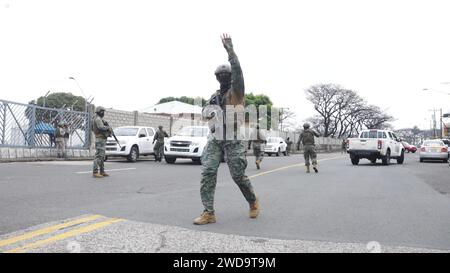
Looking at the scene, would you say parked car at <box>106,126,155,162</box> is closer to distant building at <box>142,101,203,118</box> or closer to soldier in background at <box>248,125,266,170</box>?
soldier in background at <box>248,125,266,170</box>

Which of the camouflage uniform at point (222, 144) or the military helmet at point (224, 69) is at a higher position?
the military helmet at point (224, 69)

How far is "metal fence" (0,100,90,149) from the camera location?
1778 centimetres

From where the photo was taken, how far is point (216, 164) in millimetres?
5781

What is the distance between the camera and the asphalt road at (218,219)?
4.52m

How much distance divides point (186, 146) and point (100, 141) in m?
7.30

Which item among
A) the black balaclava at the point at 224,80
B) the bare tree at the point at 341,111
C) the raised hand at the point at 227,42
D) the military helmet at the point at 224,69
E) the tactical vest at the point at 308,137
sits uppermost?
Answer: the bare tree at the point at 341,111

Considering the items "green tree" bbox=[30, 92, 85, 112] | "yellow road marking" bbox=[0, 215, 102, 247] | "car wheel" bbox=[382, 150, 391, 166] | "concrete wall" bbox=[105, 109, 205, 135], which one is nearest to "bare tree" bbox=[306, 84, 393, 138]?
"green tree" bbox=[30, 92, 85, 112]

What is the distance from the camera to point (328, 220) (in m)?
6.13

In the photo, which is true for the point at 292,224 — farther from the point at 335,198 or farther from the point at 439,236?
the point at 335,198

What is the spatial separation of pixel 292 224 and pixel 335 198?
2967mm

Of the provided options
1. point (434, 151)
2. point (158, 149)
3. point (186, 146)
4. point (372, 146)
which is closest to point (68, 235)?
point (186, 146)

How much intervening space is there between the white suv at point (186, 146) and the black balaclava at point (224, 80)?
492 inches

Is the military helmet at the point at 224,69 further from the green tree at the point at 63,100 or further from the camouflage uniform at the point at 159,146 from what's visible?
the green tree at the point at 63,100

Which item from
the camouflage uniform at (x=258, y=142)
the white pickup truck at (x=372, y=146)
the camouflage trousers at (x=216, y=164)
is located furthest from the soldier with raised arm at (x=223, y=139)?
the white pickup truck at (x=372, y=146)
